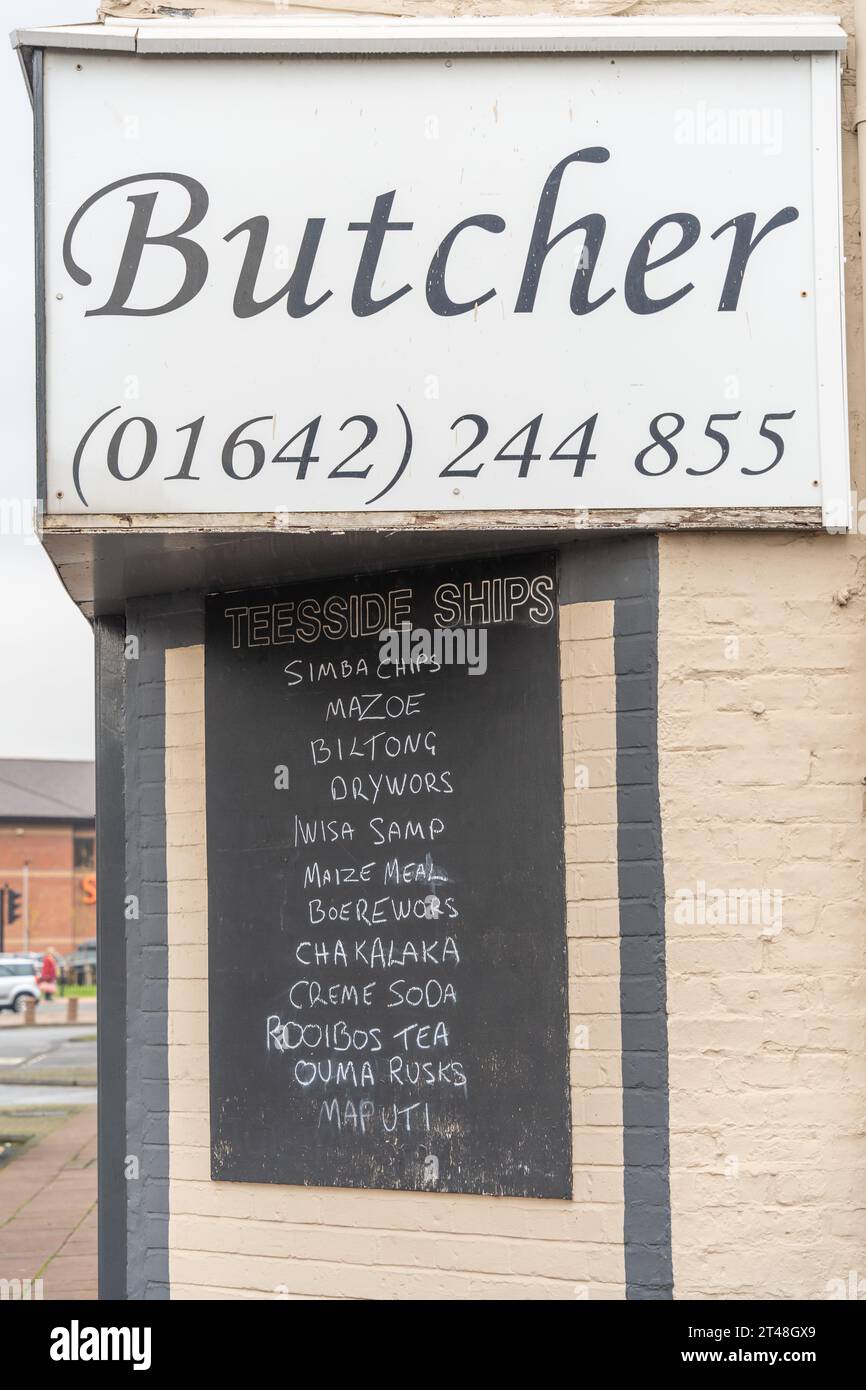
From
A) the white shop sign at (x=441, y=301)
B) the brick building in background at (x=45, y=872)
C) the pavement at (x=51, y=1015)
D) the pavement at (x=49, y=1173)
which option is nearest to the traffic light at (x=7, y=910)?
the brick building in background at (x=45, y=872)

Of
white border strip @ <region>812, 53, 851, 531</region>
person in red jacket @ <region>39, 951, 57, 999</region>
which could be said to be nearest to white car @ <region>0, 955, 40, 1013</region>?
person in red jacket @ <region>39, 951, 57, 999</region>

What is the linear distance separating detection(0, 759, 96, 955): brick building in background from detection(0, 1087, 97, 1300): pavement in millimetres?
54561

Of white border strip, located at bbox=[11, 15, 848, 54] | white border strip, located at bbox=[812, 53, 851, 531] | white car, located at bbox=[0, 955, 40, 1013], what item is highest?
white border strip, located at bbox=[11, 15, 848, 54]

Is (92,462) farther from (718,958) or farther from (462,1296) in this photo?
(462,1296)

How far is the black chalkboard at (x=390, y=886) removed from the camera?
432cm

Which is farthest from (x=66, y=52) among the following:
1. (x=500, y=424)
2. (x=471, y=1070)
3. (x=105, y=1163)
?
(x=105, y=1163)

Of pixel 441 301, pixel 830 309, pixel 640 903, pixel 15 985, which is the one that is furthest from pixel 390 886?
pixel 15 985

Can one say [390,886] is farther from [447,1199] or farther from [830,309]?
[830,309]

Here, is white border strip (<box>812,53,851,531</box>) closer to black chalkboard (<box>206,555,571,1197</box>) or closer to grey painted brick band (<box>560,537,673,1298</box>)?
grey painted brick band (<box>560,537,673,1298</box>)

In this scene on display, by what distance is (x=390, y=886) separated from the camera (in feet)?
14.8

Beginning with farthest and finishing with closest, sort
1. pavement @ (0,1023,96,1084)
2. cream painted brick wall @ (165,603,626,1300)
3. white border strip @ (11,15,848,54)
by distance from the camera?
1. pavement @ (0,1023,96,1084)
2. white border strip @ (11,15,848,54)
3. cream painted brick wall @ (165,603,626,1300)

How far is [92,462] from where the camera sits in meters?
4.19

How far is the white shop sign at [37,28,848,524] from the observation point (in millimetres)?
4211
